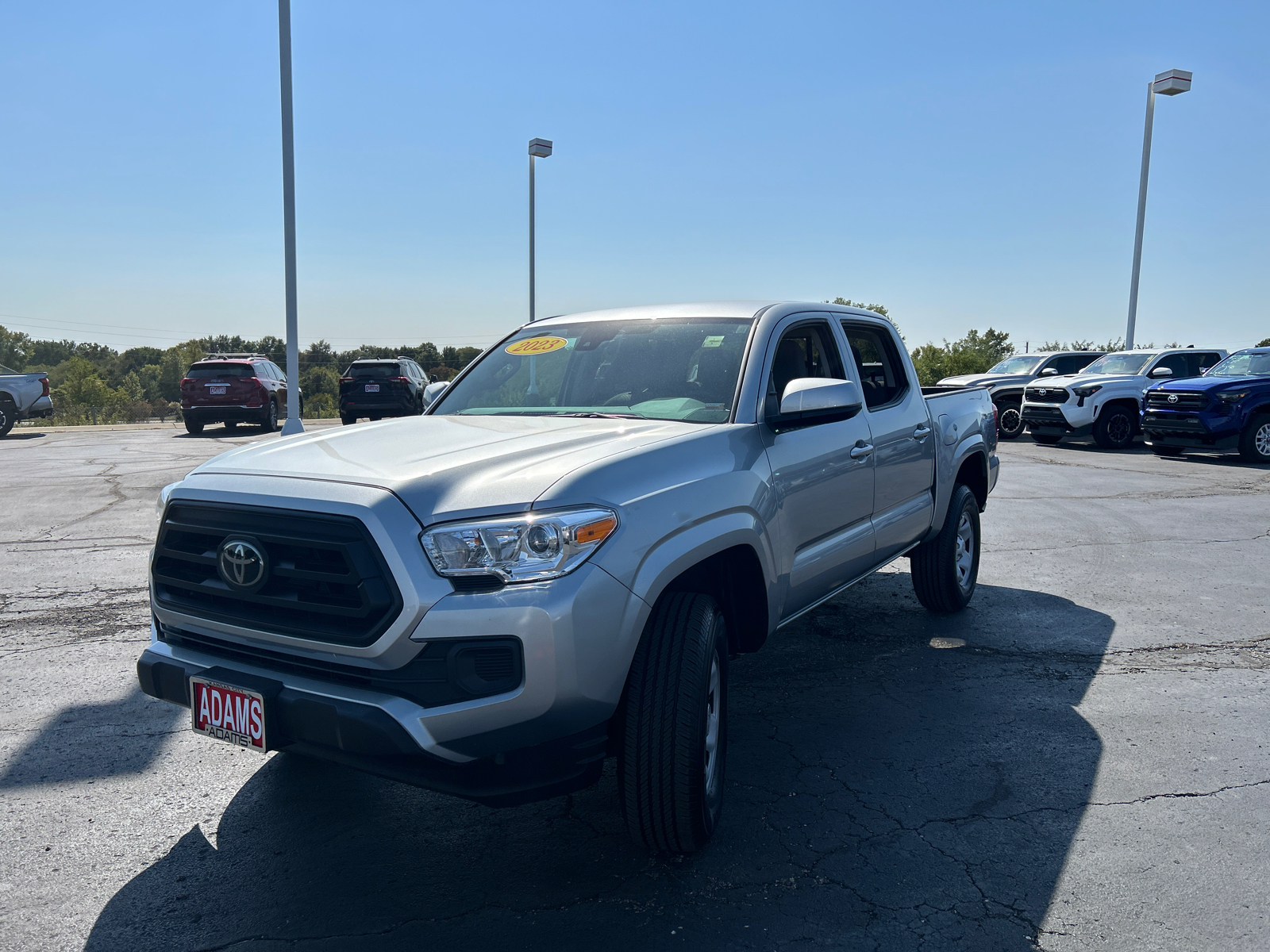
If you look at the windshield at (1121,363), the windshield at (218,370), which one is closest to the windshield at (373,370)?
the windshield at (218,370)

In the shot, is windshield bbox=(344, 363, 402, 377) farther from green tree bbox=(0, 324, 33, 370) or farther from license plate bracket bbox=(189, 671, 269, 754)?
green tree bbox=(0, 324, 33, 370)

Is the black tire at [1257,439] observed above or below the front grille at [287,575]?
below

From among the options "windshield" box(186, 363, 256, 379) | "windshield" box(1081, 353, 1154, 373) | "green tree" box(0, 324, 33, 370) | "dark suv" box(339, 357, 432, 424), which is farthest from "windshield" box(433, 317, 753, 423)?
"green tree" box(0, 324, 33, 370)

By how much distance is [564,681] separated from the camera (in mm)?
2467

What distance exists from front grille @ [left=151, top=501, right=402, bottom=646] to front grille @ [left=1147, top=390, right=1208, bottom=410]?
16194 mm

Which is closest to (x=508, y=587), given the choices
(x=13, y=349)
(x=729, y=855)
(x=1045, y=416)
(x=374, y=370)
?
(x=729, y=855)

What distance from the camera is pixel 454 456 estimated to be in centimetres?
296

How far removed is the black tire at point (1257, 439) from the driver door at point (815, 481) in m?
13.6

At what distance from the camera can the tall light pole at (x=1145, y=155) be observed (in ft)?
80.3

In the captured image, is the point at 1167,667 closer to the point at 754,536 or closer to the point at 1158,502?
the point at 754,536

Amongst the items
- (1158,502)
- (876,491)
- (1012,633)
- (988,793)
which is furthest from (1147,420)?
(988,793)

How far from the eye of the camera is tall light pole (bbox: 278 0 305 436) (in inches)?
666

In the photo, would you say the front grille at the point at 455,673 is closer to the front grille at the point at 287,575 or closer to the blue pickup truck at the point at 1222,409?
the front grille at the point at 287,575

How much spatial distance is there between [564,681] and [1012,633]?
3.88m
